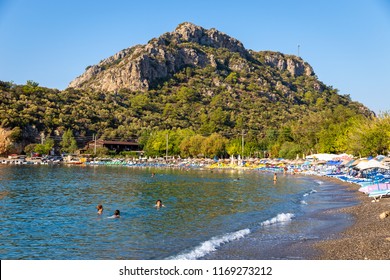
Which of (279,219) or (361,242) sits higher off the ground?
(361,242)

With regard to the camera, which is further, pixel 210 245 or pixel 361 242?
pixel 210 245

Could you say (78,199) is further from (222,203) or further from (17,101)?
(17,101)

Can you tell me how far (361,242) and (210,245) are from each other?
559cm

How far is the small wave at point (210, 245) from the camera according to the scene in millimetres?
14523

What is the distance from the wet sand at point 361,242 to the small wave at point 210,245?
11.8 feet

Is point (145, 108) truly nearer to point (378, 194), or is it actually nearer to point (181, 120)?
point (181, 120)

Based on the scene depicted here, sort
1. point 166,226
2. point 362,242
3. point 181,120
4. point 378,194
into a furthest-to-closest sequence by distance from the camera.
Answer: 1. point 181,120
2. point 378,194
3. point 166,226
4. point 362,242

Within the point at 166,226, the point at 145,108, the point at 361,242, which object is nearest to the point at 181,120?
the point at 145,108

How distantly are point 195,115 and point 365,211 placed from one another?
475 feet

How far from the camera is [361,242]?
15.1 m

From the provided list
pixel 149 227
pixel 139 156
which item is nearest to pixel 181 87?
pixel 139 156

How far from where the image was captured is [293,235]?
18000mm

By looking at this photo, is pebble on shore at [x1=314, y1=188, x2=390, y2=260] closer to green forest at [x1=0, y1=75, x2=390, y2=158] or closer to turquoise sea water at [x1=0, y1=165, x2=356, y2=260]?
turquoise sea water at [x1=0, y1=165, x2=356, y2=260]

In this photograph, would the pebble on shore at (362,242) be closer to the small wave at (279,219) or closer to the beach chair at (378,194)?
the small wave at (279,219)
